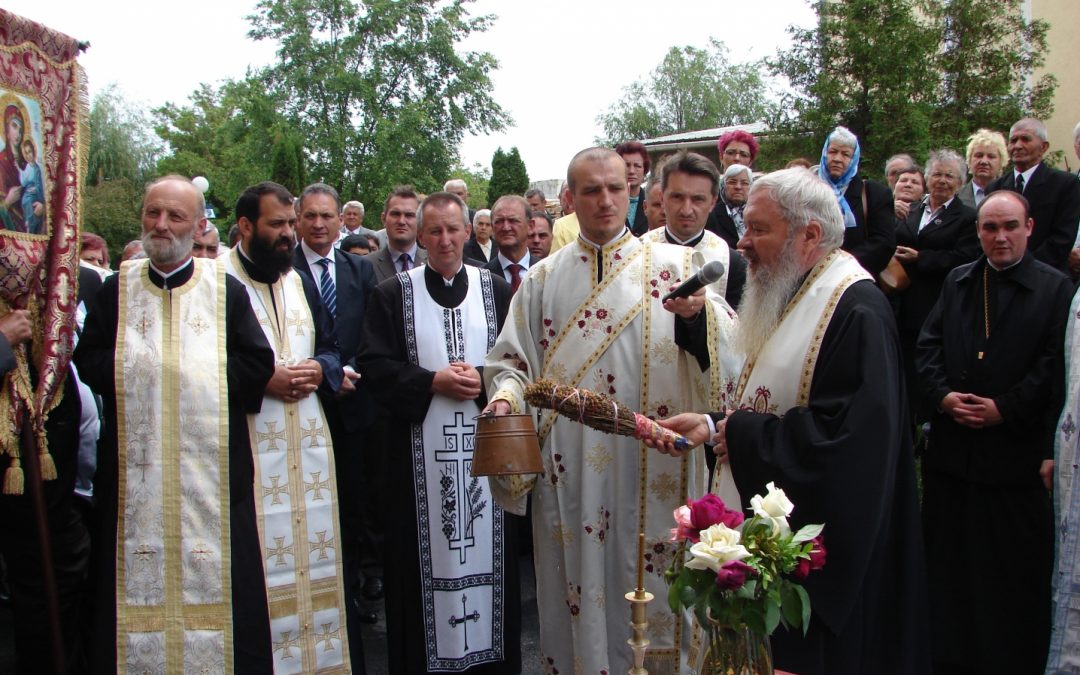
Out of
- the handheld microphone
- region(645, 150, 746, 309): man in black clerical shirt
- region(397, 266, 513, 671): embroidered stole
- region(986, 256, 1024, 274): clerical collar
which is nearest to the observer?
the handheld microphone

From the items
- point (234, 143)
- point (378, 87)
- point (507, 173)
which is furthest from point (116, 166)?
point (507, 173)

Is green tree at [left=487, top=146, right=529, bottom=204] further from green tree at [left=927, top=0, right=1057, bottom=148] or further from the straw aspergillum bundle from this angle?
the straw aspergillum bundle

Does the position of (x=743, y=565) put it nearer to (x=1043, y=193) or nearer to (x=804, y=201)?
(x=804, y=201)

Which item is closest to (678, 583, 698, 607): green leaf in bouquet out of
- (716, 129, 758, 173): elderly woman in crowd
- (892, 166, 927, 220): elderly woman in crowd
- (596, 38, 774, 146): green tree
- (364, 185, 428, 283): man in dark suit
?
(364, 185, 428, 283): man in dark suit

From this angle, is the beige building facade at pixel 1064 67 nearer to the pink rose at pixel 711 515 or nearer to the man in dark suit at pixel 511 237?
the man in dark suit at pixel 511 237

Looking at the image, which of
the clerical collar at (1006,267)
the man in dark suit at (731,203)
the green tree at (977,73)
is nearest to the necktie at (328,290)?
the man in dark suit at (731,203)

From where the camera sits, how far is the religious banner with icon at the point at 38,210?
3939 millimetres

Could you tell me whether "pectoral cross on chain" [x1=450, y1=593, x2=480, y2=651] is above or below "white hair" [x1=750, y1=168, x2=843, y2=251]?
below

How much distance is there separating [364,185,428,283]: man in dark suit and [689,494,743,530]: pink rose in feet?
15.0

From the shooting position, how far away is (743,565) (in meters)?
2.23

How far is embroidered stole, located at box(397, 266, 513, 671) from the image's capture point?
4676mm

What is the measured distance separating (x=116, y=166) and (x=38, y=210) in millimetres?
39372

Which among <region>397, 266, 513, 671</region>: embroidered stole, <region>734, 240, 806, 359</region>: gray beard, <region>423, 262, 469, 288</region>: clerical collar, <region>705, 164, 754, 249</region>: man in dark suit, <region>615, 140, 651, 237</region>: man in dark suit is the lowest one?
<region>397, 266, 513, 671</region>: embroidered stole

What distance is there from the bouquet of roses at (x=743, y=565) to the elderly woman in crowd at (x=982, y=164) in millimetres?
5417
